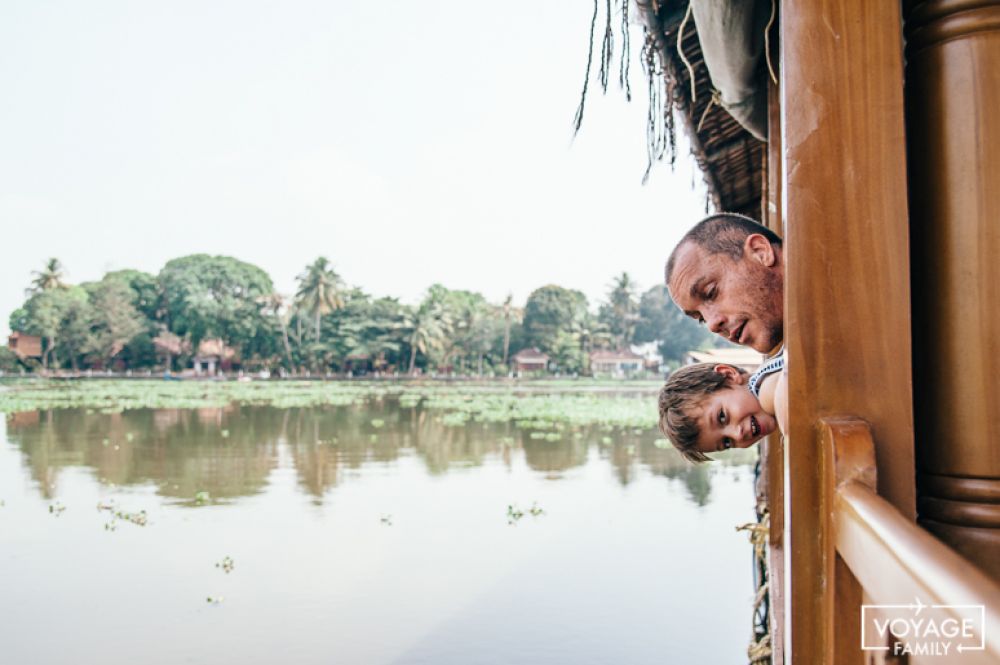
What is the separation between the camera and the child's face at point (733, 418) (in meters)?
1.62

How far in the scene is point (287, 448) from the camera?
44.6 ft

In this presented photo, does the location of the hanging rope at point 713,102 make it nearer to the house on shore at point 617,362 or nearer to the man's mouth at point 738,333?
the man's mouth at point 738,333

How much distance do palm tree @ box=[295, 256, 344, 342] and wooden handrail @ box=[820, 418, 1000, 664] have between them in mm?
41839

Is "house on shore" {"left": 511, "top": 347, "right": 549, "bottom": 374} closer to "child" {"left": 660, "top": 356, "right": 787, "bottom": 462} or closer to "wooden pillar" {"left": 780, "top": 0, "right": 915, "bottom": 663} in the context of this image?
"child" {"left": 660, "top": 356, "right": 787, "bottom": 462}

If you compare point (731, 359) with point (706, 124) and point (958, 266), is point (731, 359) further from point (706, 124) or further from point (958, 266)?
point (958, 266)

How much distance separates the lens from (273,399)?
86.5ft

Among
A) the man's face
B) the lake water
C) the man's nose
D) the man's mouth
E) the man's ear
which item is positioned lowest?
the lake water

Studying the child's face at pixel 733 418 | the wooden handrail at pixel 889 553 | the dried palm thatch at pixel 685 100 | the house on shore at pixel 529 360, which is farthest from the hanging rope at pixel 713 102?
the house on shore at pixel 529 360

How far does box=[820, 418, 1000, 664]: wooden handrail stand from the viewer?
1.42 ft

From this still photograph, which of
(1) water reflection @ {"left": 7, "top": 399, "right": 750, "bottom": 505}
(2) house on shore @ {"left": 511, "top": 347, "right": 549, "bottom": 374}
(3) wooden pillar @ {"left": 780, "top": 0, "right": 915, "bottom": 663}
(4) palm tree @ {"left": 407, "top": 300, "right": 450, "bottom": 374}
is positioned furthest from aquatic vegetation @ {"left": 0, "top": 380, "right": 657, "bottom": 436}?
(3) wooden pillar @ {"left": 780, "top": 0, "right": 915, "bottom": 663}

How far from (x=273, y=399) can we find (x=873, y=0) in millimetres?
26969

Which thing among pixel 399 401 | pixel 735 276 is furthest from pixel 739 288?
pixel 399 401

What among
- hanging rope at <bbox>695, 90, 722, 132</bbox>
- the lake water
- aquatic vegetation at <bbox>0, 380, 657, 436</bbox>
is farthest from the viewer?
aquatic vegetation at <bbox>0, 380, 657, 436</bbox>

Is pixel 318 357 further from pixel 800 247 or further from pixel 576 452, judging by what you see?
pixel 800 247
